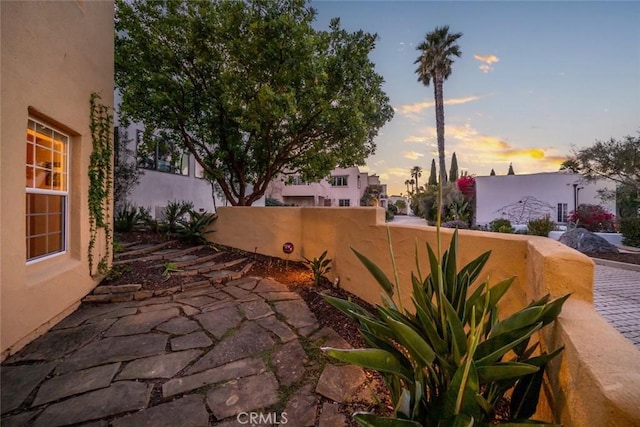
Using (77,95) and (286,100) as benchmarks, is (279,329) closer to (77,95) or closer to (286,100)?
(77,95)

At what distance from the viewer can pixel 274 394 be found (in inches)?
80.0

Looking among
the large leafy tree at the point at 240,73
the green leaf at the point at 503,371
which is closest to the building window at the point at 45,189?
the large leafy tree at the point at 240,73

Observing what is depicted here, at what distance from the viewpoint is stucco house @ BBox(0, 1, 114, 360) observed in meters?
2.47

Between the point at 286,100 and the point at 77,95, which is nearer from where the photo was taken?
the point at 77,95

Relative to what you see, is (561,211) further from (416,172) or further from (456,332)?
(416,172)

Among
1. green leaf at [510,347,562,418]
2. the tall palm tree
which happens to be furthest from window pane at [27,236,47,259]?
the tall palm tree

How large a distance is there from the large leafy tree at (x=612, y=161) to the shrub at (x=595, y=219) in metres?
Answer: 2.70

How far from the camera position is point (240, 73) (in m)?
6.42

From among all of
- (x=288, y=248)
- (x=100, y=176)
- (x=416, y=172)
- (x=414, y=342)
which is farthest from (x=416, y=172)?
(x=414, y=342)

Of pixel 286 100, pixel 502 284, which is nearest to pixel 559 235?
pixel 286 100

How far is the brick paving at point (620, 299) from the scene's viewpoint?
3.42 meters

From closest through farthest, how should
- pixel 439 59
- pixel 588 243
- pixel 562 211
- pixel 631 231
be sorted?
pixel 588 243, pixel 631 231, pixel 562 211, pixel 439 59

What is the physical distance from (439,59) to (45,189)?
19839 millimetres

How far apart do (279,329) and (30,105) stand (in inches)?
143
